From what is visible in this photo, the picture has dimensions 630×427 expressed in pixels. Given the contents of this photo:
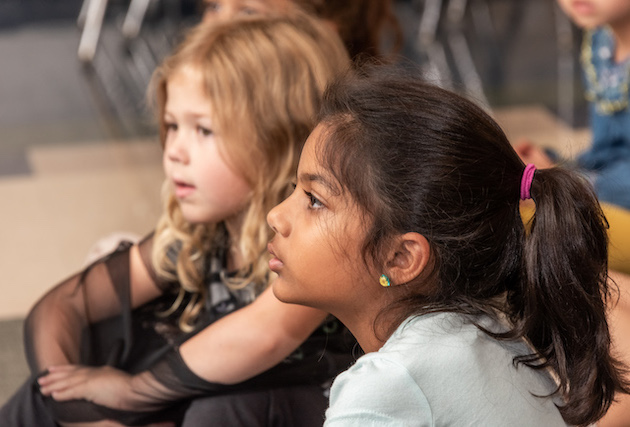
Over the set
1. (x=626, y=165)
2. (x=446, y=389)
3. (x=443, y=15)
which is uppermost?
(x=446, y=389)

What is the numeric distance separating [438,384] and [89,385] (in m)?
0.56

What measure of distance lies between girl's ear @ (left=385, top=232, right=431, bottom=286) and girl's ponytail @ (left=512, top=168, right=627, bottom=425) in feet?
0.31

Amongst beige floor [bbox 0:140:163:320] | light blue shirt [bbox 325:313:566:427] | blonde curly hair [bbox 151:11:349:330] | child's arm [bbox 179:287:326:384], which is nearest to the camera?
light blue shirt [bbox 325:313:566:427]

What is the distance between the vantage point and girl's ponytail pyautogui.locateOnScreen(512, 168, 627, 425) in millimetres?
787

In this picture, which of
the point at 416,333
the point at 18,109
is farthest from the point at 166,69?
the point at 18,109

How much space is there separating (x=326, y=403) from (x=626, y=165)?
2.49ft

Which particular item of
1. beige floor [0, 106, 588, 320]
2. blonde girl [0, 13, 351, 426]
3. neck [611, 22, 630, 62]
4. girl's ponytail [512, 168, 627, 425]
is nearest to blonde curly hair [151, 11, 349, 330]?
blonde girl [0, 13, 351, 426]

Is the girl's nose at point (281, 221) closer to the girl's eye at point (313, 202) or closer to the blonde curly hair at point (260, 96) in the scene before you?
the girl's eye at point (313, 202)

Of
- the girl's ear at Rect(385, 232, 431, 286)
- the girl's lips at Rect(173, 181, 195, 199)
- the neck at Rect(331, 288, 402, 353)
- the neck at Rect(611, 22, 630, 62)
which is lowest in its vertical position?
the neck at Rect(611, 22, 630, 62)

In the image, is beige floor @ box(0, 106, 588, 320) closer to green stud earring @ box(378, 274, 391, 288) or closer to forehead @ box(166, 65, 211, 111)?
forehead @ box(166, 65, 211, 111)

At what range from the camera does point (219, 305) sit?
4.07 ft

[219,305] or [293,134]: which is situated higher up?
[293,134]

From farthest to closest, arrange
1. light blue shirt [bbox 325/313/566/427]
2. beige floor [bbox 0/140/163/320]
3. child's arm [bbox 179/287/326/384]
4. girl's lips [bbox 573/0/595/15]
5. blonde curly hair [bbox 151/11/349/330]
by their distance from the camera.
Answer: beige floor [bbox 0/140/163/320]
girl's lips [bbox 573/0/595/15]
blonde curly hair [bbox 151/11/349/330]
child's arm [bbox 179/287/326/384]
light blue shirt [bbox 325/313/566/427]

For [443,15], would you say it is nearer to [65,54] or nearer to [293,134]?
[65,54]
